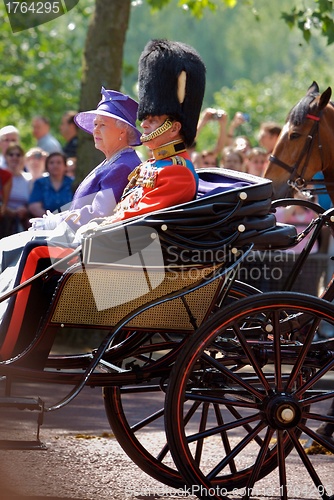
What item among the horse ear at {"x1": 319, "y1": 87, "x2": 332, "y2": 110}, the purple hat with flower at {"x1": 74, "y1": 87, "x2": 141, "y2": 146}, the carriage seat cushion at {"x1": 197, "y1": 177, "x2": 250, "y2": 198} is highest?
the purple hat with flower at {"x1": 74, "y1": 87, "x2": 141, "y2": 146}

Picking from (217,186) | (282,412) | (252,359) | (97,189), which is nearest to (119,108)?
(97,189)

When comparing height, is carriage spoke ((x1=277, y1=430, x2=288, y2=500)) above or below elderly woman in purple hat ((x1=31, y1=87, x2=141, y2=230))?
below

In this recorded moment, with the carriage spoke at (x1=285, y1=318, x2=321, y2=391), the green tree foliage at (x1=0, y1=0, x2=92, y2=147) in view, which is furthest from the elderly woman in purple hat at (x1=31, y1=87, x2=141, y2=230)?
the green tree foliage at (x1=0, y1=0, x2=92, y2=147)

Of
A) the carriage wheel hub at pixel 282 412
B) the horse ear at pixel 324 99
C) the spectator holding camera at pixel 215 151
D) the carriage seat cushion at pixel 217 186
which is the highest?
the horse ear at pixel 324 99

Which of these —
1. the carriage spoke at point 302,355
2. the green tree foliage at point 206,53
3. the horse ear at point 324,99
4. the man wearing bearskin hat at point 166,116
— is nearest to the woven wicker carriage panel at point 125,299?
the man wearing bearskin hat at point 166,116

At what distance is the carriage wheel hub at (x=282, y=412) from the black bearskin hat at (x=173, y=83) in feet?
4.00

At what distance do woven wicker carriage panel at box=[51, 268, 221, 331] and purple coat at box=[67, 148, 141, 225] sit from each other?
53 cm

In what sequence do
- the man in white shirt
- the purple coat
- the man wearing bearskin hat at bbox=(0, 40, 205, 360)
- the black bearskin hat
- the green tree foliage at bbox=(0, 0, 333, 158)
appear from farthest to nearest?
1. the man in white shirt
2. the green tree foliage at bbox=(0, 0, 333, 158)
3. the purple coat
4. the black bearskin hat
5. the man wearing bearskin hat at bbox=(0, 40, 205, 360)

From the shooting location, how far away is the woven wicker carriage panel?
436 centimetres

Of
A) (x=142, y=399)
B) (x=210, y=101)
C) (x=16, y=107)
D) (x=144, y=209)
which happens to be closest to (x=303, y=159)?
(x=142, y=399)

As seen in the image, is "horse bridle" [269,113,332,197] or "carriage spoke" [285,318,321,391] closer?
"carriage spoke" [285,318,321,391]

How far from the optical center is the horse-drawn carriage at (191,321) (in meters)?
4.23

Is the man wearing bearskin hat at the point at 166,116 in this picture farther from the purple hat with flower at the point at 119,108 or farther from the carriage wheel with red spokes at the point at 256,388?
the carriage wheel with red spokes at the point at 256,388

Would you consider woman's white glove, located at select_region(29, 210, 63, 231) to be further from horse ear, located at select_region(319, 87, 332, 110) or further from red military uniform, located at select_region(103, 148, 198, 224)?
horse ear, located at select_region(319, 87, 332, 110)
